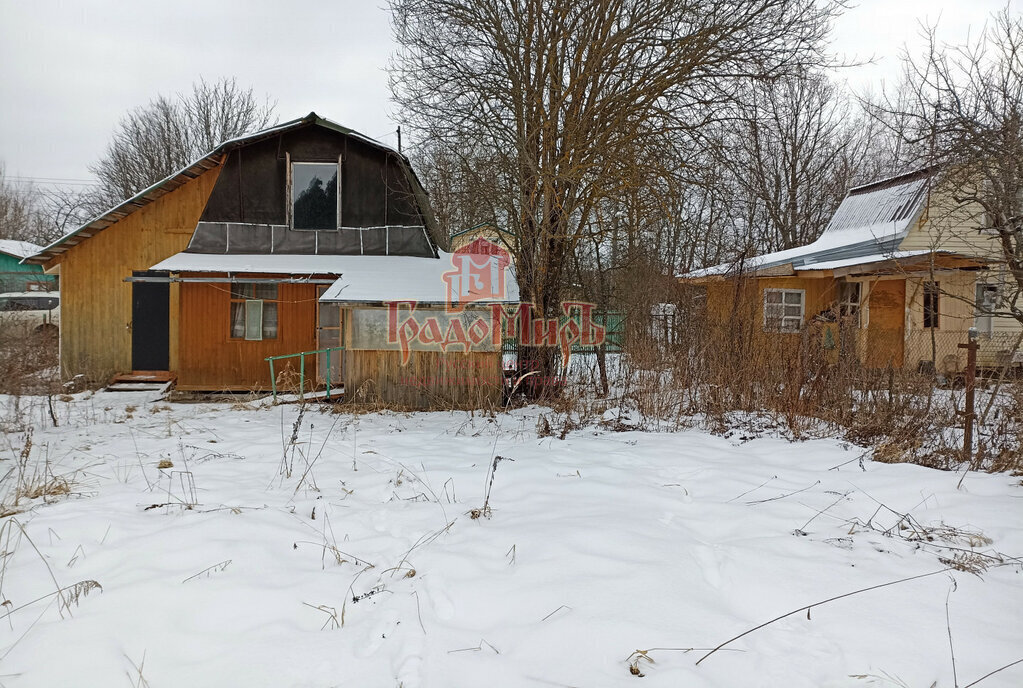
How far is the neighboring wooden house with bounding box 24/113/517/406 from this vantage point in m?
12.5

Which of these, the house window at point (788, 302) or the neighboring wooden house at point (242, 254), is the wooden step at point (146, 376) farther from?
the house window at point (788, 302)

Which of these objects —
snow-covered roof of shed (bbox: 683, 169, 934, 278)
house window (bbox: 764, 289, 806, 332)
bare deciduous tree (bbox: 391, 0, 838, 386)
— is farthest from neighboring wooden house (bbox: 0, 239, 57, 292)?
house window (bbox: 764, 289, 806, 332)

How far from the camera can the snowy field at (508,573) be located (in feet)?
8.18

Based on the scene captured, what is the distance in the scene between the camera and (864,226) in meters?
18.5

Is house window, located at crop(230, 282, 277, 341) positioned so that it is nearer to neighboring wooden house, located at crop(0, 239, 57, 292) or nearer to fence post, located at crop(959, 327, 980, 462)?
fence post, located at crop(959, 327, 980, 462)

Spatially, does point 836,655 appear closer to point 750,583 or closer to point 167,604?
point 750,583

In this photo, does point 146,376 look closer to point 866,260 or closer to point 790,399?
point 790,399

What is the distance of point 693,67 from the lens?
9727mm

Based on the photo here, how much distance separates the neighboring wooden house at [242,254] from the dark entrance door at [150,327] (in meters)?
0.03

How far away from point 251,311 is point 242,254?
4.46 feet

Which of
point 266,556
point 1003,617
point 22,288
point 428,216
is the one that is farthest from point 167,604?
point 22,288

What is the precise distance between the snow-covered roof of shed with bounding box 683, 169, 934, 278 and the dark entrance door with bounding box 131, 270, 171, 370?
1383 cm

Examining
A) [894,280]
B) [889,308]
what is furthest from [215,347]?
[894,280]

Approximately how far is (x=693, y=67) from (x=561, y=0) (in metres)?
2.56
